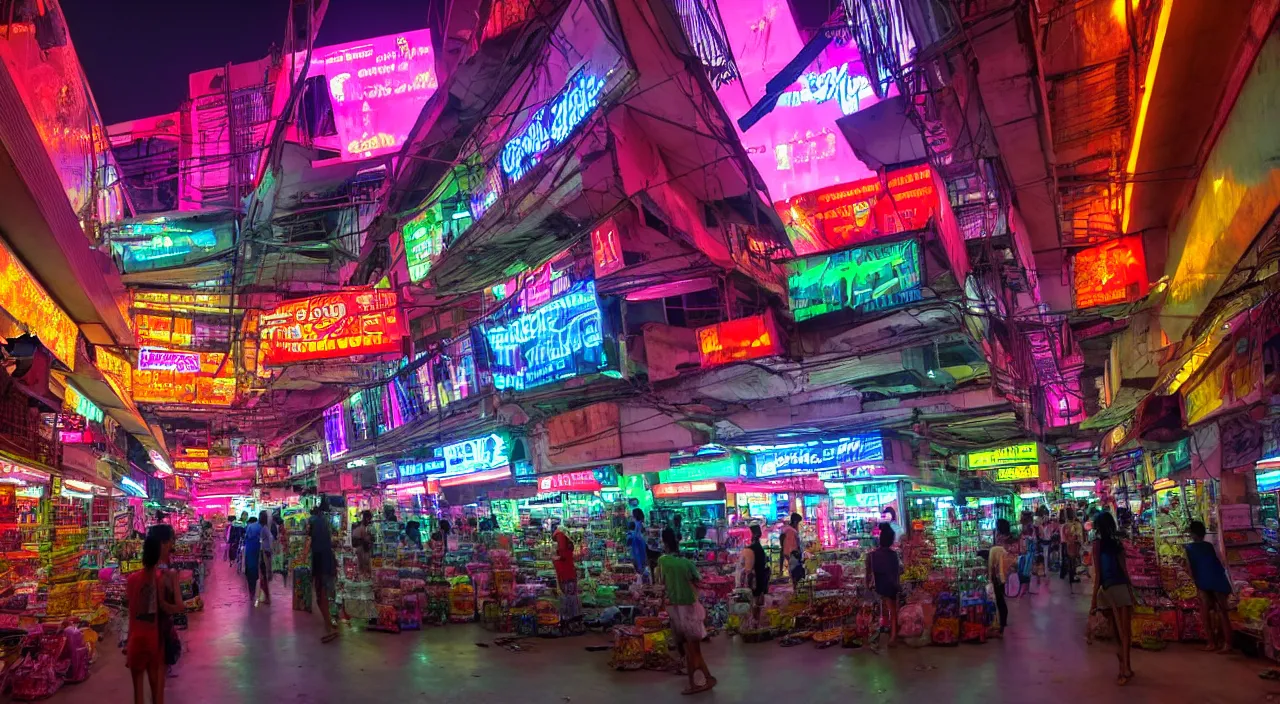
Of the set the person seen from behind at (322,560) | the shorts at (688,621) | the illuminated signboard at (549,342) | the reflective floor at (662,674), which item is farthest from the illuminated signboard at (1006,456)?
the person seen from behind at (322,560)

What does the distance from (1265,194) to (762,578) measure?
29.2 feet

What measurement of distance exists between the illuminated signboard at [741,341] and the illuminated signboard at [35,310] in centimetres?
854

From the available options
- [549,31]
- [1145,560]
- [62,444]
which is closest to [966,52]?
[549,31]

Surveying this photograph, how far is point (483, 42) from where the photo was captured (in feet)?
48.0

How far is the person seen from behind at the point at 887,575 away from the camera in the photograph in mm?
11656

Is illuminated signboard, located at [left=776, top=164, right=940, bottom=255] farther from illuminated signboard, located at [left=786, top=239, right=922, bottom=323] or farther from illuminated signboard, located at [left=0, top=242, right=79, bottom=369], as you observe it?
illuminated signboard, located at [left=0, top=242, right=79, bottom=369]

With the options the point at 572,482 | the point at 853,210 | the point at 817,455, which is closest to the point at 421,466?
the point at 572,482

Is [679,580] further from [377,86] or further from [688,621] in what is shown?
[377,86]

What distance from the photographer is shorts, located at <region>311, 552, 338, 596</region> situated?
13274mm

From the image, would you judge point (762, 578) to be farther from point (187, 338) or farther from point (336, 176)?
point (187, 338)

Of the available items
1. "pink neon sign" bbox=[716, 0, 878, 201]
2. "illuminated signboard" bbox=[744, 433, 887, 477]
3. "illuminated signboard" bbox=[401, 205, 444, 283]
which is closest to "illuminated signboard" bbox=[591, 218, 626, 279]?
"pink neon sign" bbox=[716, 0, 878, 201]

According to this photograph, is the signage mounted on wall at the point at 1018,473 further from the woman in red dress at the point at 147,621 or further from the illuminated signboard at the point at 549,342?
the woman in red dress at the point at 147,621

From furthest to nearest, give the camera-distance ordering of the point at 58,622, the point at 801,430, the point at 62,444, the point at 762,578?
the point at 801,430 < the point at 762,578 < the point at 62,444 < the point at 58,622

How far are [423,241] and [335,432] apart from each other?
478 inches
